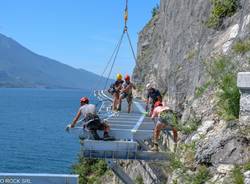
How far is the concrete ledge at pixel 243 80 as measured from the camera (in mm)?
8874

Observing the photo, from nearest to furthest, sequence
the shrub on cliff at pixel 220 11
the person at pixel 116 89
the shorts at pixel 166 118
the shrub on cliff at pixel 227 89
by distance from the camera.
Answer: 1. the shrub on cliff at pixel 227 89
2. the shorts at pixel 166 118
3. the shrub on cliff at pixel 220 11
4. the person at pixel 116 89

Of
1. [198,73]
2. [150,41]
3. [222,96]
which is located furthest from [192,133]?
[150,41]

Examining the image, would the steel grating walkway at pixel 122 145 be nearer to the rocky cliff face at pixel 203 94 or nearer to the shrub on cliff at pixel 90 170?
the rocky cliff face at pixel 203 94

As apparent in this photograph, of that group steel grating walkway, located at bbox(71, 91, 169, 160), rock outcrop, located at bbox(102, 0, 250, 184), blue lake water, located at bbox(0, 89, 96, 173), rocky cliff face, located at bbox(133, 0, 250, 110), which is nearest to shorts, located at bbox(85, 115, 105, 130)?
steel grating walkway, located at bbox(71, 91, 169, 160)

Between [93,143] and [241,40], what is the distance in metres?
4.81

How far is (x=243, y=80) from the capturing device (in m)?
8.99

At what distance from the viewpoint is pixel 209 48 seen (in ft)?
52.2

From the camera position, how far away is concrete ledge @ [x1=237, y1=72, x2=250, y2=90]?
29.1ft

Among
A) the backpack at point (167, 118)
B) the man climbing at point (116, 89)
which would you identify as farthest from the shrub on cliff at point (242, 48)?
the man climbing at point (116, 89)

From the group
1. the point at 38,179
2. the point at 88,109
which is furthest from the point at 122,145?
the point at 38,179

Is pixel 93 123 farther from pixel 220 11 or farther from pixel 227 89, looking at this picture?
pixel 220 11

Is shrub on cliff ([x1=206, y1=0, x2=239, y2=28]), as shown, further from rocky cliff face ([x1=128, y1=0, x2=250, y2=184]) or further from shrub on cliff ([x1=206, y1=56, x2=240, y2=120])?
shrub on cliff ([x1=206, y1=56, x2=240, y2=120])

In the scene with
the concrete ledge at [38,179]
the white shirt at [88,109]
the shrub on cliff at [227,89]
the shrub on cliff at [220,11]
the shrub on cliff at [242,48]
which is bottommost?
the concrete ledge at [38,179]

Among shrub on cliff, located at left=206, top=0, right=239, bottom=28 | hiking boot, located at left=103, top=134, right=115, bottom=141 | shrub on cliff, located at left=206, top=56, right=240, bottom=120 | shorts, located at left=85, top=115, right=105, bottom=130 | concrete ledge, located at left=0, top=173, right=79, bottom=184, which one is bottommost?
concrete ledge, located at left=0, top=173, right=79, bottom=184
